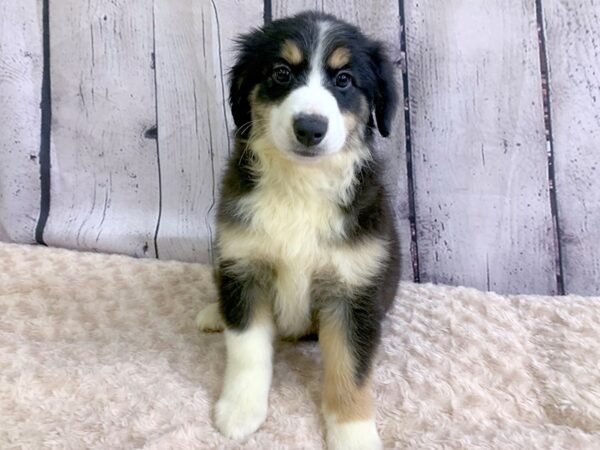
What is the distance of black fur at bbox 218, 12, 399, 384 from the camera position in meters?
1.73

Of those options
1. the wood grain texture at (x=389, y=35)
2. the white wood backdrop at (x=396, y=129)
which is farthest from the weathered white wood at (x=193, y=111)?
the wood grain texture at (x=389, y=35)

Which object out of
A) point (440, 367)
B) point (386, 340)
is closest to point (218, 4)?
point (386, 340)

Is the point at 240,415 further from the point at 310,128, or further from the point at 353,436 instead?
the point at 310,128

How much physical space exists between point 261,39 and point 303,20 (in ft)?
0.48

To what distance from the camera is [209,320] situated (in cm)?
220

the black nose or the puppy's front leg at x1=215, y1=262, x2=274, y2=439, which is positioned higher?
the black nose

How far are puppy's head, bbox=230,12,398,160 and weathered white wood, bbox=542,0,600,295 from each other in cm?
92

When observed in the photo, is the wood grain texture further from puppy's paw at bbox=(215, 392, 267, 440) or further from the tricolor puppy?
puppy's paw at bbox=(215, 392, 267, 440)

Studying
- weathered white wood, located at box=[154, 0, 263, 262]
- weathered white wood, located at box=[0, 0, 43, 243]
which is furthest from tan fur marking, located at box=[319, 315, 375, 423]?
weathered white wood, located at box=[0, 0, 43, 243]

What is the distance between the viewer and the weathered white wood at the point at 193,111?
2504mm

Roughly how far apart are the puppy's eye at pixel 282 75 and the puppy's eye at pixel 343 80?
0.14 m

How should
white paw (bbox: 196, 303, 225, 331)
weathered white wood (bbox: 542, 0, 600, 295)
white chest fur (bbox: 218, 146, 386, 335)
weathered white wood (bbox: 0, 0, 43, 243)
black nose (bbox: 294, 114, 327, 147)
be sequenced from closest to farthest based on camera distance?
black nose (bbox: 294, 114, 327, 147), white chest fur (bbox: 218, 146, 386, 335), white paw (bbox: 196, 303, 225, 331), weathered white wood (bbox: 542, 0, 600, 295), weathered white wood (bbox: 0, 0, 43, 243)

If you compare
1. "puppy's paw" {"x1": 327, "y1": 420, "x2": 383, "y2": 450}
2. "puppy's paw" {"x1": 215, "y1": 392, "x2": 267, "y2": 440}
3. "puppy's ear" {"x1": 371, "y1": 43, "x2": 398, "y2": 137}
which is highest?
"puppy's ear" {"x1": 371, "y1": 43, "x2": 398, "y2": 137}

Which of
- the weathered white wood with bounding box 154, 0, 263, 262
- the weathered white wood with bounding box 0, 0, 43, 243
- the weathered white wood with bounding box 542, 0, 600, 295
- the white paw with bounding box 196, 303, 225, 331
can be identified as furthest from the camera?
the weathered white wood with bounding box 0, 0, 43, 243
